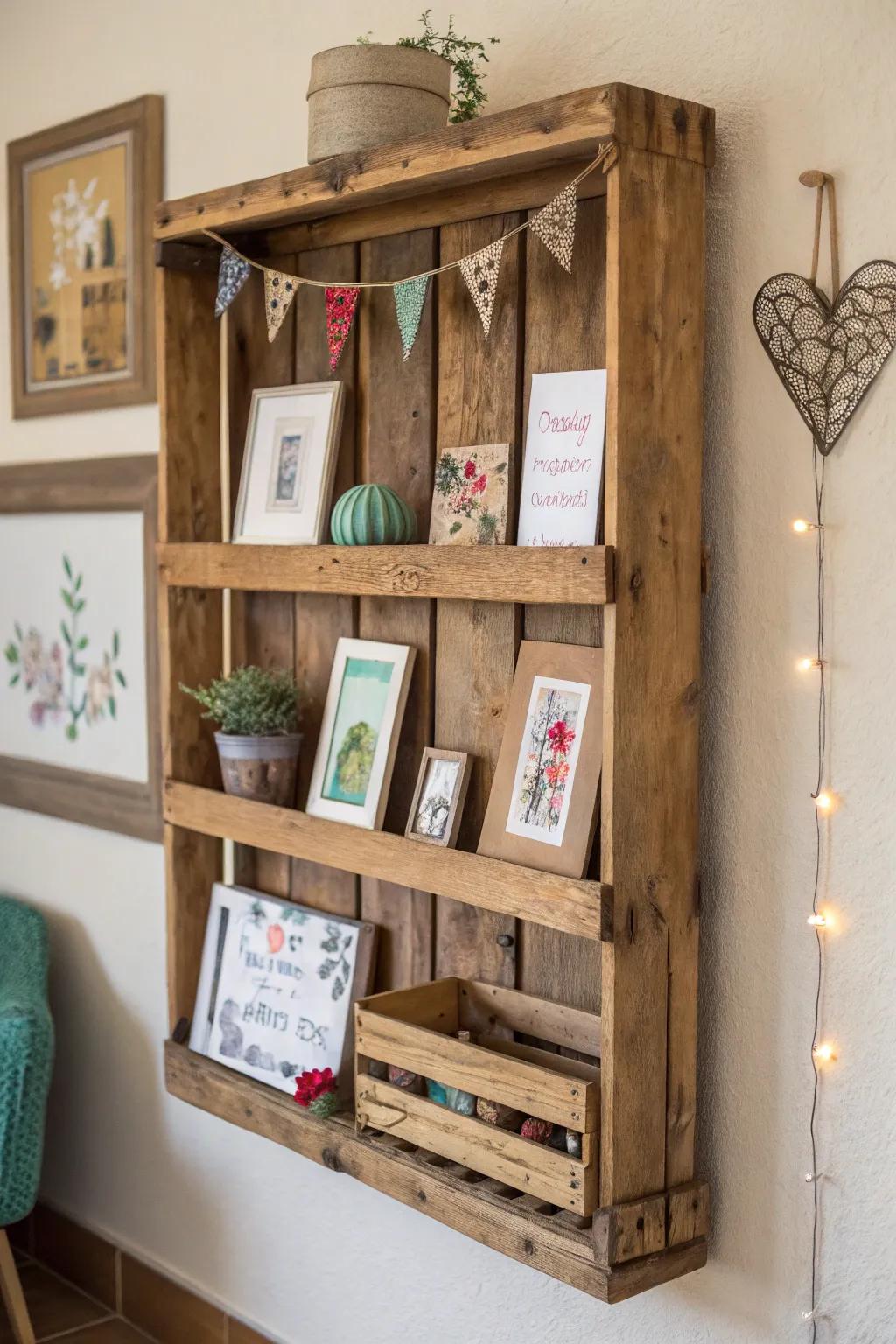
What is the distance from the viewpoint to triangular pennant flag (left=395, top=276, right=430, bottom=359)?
65.2 inches

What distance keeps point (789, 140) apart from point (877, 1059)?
95 cm

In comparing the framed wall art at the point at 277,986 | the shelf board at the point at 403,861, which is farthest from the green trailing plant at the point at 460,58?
the framed wall art at the point at 277,986

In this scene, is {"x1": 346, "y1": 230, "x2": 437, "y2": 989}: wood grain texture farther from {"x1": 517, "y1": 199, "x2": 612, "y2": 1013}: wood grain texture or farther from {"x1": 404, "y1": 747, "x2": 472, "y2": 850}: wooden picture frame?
{"x1": 517, "y1": 199, "x2": 612, "y2": 1013}: wood grain texture

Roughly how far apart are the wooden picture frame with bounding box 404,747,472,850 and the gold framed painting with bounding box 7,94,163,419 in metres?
0.94

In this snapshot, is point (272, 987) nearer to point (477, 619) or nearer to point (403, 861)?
point (403, 861)

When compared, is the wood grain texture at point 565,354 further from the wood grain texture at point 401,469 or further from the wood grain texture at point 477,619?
the wood grain texture at point 401,469

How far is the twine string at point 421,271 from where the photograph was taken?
1.40 m

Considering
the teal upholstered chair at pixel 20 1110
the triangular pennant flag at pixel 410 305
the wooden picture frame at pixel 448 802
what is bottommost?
the teal upholstered chair at pixel 20 1110

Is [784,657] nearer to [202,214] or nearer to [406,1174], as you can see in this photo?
[406,1174]

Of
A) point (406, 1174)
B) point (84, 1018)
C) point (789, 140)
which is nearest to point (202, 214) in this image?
point (789, 140)

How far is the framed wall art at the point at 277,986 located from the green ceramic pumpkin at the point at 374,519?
0.54 m

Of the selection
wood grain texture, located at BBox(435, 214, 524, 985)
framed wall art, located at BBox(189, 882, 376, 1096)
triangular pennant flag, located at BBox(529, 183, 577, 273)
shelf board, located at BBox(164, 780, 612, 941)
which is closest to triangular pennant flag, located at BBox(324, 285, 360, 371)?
wood grain texture, located at BBox(435, 214, 524, 985)

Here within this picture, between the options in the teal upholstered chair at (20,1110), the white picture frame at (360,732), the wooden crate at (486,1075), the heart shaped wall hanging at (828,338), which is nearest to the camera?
the heart shaped wall hanging at (828,338)

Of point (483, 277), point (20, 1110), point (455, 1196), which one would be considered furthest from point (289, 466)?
point (20, 1110)
